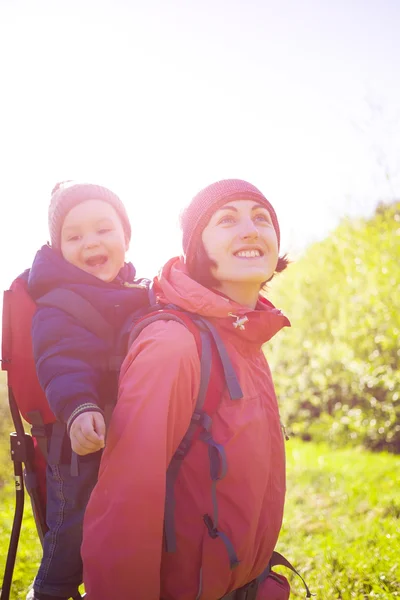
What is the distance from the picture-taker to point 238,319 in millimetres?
1929

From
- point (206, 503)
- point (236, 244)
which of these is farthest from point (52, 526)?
point (236, 244)

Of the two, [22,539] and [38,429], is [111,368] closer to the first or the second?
[38,429]

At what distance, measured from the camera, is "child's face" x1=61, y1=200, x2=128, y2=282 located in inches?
95.1

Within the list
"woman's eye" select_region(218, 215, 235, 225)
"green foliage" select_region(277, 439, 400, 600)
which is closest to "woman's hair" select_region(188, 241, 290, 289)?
"woman's eye" select_region(218, 215, 235, 225)

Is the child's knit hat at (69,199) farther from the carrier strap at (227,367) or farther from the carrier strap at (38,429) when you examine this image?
the carrier strap at (227,367)

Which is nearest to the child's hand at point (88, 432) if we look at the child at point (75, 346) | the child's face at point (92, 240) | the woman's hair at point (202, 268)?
the child at point (75, 346)

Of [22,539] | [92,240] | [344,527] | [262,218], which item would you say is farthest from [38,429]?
[344,527]

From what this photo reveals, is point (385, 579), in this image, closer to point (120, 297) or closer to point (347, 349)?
point (120, 297)

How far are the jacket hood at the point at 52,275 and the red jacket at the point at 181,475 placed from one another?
1.57 feet

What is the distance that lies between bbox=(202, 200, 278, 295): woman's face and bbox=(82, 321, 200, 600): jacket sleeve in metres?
0.45

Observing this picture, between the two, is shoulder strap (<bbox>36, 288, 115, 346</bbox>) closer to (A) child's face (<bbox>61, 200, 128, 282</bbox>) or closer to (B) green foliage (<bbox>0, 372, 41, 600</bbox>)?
(A) child's face (<bbox>61, 200, 128, 282</bbox>)

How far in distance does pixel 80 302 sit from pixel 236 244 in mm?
692

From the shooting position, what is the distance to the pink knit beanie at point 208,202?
6.95ft

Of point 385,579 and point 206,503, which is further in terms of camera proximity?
point 385,579
